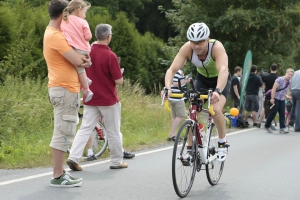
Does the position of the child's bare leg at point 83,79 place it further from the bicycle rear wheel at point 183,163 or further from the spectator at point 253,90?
the spectator at point 253,90

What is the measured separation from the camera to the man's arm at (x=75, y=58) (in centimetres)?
706

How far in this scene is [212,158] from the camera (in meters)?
7.66

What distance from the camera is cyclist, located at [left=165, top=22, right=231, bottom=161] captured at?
7.13 meters

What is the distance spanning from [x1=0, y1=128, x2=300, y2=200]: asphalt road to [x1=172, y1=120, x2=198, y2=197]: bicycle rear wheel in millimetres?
169

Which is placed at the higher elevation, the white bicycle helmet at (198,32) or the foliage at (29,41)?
the white bicycle helmet at (198,32)

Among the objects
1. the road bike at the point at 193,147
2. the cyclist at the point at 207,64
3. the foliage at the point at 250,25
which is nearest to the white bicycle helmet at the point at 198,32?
the cyclist at the point at 207,64

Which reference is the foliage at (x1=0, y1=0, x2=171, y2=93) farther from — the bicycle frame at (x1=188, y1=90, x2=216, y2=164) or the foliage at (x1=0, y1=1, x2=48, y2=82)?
the bicycle frame at (x1=188, y1=90, x2=216, y2=164)

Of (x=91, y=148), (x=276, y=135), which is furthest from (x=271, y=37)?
(x=91, y=148)

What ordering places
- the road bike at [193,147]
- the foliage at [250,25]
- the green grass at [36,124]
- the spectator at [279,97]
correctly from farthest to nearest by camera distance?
the foliage at [250,25] < the spectator at [279,97] < the green grass at [36,124] < the road bike at [193,147]

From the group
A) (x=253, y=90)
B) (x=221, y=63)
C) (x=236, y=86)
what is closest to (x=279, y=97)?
(x=253, y=90)

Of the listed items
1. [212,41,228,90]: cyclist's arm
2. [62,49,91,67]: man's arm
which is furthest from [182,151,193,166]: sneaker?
[62,49,91,67]: man's arm

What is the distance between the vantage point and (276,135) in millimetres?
16141

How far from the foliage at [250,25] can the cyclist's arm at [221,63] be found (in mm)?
16986

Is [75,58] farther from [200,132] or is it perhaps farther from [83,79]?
[200,132]
